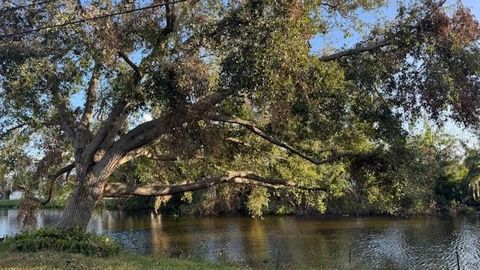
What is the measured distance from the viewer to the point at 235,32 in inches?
539

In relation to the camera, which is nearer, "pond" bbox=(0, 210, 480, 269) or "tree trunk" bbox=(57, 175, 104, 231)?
"tree trunk" bbox=(57, 175, 104, 231)

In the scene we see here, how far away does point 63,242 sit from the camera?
14.4 meters

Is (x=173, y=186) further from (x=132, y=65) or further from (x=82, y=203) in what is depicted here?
(x=132, y=65)

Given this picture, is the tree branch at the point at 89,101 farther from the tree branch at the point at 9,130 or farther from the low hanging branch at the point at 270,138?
the low hanging branch at the point at 270,138

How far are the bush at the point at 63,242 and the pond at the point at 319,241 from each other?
352 inches

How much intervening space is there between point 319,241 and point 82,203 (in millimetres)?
22441

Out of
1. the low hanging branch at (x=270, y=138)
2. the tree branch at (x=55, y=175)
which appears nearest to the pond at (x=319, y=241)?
the low hanging branch at (x=270, y=138)

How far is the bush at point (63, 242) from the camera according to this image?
14234 mm

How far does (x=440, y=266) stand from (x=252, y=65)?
1974 cm

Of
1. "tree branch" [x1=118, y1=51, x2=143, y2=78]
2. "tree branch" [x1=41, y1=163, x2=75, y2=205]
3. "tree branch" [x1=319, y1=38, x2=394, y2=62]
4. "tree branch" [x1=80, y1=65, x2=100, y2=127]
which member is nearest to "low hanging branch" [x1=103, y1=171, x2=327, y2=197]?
"tree branch" [x1=80, y1=65, x2=100, y2=127]

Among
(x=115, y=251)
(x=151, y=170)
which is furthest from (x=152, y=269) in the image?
(x=151, y=170)

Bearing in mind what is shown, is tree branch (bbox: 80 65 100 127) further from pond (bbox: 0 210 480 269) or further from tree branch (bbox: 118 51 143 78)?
pond (bbox: 0 210 480 269)

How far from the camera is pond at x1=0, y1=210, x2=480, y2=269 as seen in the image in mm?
28172

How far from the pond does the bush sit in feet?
29.4
